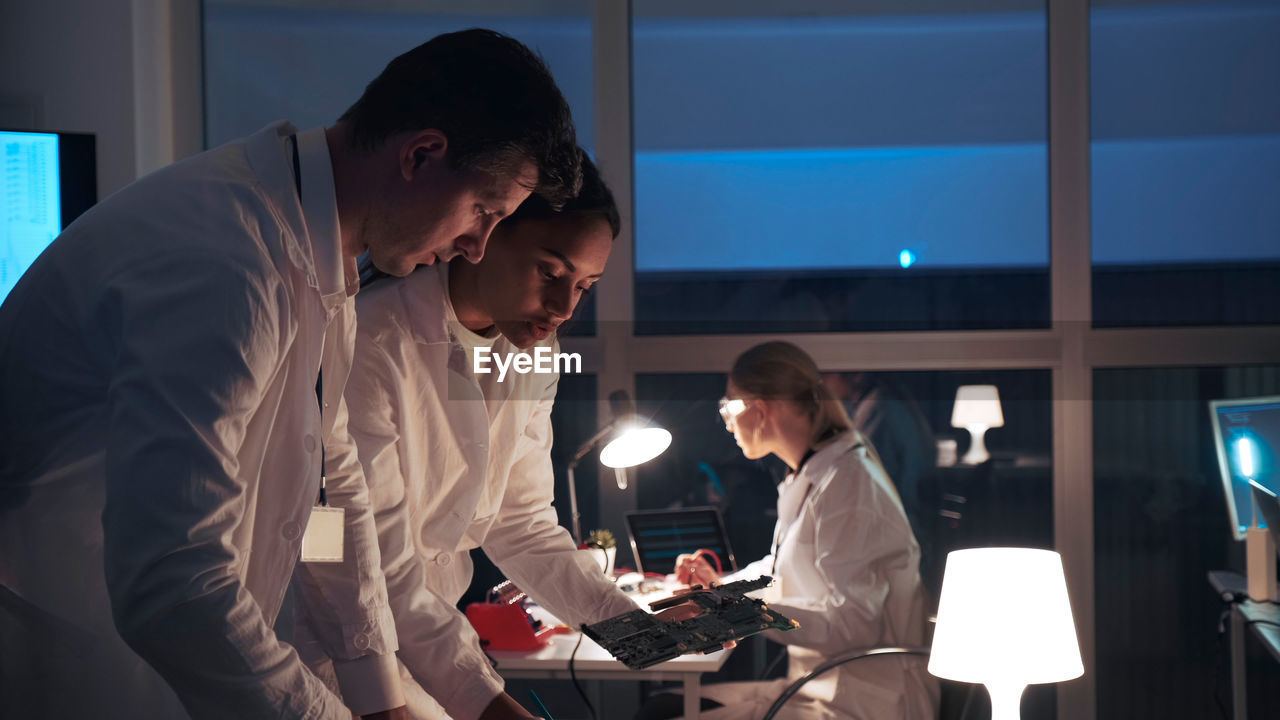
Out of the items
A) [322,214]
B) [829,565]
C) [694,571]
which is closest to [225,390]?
[322,214]

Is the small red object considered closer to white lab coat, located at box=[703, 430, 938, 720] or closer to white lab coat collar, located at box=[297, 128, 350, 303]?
white lab coat, located at box=[703, 430, 938, 720]

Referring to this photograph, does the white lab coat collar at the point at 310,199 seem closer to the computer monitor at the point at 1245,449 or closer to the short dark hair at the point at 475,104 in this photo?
the short dark hair at the point at 475,104

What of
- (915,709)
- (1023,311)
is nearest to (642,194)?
(1023,311)

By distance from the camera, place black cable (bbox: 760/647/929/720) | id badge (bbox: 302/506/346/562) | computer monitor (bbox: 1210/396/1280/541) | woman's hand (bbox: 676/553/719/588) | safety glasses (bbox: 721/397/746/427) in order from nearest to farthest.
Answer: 1. id badge (bbox: 302/506/346/562)
2. black cable (bbox: 760/647/929/720)
3. safety glasses (bbox: 721/397/746/427)
4. woman's hand (bbox: 676/553/719/588)
5. computer monitor (bbox: 1210/396/1280/541)

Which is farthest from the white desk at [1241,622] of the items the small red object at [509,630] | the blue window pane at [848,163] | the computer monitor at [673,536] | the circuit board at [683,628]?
the small red object at [509,630]

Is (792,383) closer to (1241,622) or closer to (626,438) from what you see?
(626,438)

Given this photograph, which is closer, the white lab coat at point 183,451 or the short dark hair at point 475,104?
the white lab coat at point 183,451

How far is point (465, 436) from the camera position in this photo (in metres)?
1.50

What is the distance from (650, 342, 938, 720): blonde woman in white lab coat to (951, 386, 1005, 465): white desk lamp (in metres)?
0.75

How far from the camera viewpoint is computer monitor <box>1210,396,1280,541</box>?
2695mm

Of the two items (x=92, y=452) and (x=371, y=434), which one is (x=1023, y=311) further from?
(x=92, y=452)

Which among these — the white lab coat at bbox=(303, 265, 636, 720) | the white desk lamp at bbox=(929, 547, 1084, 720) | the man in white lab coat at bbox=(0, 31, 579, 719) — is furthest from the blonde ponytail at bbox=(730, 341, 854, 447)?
the man in white lab coat at bbox=(0, 31, 579, 719)

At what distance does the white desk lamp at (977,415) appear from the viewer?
2.87 meters

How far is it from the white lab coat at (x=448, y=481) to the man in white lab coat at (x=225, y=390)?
0.36ft
